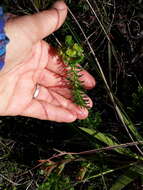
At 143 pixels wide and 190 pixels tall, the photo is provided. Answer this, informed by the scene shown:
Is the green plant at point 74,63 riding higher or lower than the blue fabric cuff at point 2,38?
lower

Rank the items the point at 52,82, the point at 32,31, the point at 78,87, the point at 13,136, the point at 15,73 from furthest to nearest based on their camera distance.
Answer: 1. the point at 13,136
2. the point at 52,82
3. the point at 15,73
4. the point at 78,87
5. the point at 32,31

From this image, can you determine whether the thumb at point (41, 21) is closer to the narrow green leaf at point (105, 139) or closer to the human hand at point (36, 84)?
the human hand at point (36, 84)

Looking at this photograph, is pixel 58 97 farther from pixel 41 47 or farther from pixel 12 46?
pixel 12 46

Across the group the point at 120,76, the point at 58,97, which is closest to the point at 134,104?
the point at 120,76

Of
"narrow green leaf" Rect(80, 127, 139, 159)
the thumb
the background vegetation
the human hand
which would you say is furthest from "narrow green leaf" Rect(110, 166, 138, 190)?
the thumb

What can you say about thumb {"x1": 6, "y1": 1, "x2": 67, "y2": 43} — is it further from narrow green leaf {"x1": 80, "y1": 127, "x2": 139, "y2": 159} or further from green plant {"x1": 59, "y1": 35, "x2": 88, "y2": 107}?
narrow green leaf {"x1": 80, "y1": 127, "x2": 139, "y2": 159}

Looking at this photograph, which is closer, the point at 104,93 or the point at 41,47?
the point at 41,47

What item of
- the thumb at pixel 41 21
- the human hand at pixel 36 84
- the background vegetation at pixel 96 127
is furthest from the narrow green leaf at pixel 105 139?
the thumb at pixel 41 21
